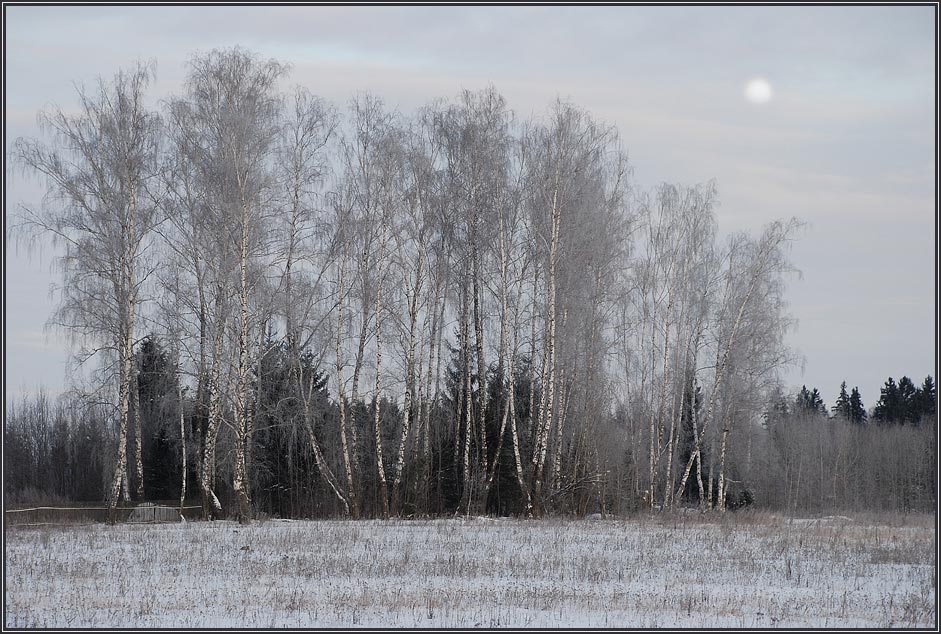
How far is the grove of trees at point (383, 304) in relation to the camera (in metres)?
21.7

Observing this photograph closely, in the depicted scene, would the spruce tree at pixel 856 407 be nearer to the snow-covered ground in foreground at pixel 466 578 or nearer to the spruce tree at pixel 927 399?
the spruce tree at pixel 927 399

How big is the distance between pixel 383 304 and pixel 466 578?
42.0 feet

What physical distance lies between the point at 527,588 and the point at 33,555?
7.65 meters

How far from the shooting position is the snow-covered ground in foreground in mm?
9555

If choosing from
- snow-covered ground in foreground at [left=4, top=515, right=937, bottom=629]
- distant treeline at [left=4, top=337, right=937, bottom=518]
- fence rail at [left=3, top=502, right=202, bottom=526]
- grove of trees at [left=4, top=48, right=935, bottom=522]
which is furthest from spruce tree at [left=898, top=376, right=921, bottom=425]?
fence rail at [left=3, top=502, right=202, bottom=526]

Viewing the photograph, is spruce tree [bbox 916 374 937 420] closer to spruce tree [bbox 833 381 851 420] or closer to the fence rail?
spruce tree [bbox 833 381 851 420]

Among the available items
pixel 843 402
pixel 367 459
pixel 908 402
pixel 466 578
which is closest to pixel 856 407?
pixel 843 402

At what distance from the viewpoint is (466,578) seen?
12.0 meters

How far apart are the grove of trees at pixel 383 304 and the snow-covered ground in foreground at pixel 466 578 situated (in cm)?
600

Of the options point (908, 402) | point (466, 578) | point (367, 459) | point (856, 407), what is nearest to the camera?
point (466, 578)

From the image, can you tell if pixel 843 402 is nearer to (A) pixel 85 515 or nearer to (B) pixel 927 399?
(B) pixel 927 399

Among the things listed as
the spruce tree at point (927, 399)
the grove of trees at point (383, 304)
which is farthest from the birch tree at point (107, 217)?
the spruce tree at point (927, 399)

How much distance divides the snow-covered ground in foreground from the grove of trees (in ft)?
19.7

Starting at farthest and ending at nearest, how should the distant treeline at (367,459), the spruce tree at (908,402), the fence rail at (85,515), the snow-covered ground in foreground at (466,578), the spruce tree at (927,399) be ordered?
1. the spruce tree at (908,402)
2. the spruce tree at (927,399)
3. the distant treeline at (367,459)
4. the fence rail at (85,515)
5. the snow-covered ground in foreground at (466,578)
